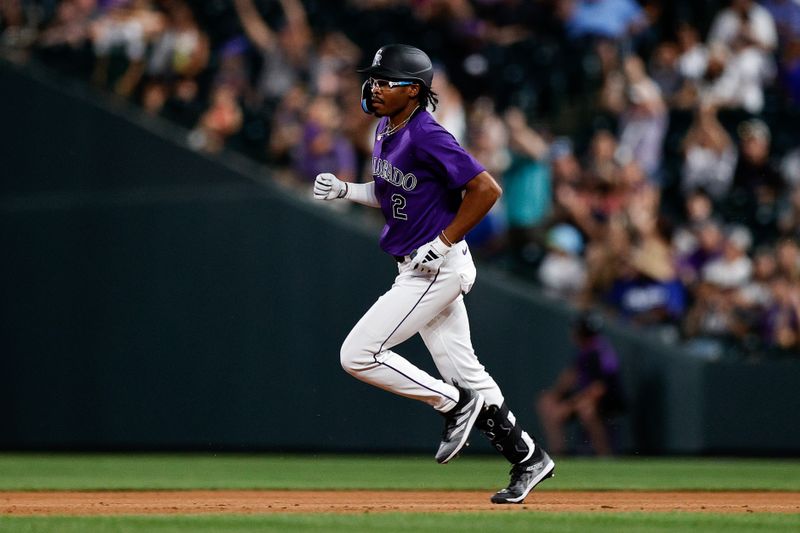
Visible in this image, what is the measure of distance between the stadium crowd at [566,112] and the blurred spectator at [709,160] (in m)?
0.02

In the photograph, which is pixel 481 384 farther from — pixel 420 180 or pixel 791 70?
pixel 791 70

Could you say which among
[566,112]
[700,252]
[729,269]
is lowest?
[729,269]

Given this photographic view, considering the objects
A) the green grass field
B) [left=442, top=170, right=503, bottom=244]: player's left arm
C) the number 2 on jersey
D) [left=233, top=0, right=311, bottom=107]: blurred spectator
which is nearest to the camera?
the green grass field

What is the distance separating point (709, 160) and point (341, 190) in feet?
22.5

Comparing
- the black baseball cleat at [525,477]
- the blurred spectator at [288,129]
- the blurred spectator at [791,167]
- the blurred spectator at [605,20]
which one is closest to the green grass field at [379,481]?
the black baseball cleat at [525,477]

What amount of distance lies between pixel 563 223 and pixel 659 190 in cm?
118

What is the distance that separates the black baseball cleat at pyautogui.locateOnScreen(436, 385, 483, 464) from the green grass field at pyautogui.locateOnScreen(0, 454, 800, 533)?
355 mm

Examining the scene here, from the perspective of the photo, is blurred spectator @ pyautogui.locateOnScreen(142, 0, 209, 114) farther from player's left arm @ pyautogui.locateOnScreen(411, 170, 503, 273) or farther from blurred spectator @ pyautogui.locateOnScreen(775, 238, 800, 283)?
player's left arm @ pyautogui.locateOnScreen(411, 170, 503, 273)

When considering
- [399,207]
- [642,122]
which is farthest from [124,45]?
[399,207]

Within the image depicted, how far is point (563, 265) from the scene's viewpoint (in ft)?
42.3

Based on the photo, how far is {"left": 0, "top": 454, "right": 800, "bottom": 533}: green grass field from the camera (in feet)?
19.5

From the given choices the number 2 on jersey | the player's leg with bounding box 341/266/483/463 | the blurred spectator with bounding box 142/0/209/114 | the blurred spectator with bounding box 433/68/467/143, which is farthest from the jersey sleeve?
the blurred spectator with bounding box 142/0/209/114

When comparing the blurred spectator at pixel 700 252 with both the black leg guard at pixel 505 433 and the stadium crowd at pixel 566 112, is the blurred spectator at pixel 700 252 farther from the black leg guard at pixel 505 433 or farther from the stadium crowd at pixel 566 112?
the black leg guard at pixel 505 433

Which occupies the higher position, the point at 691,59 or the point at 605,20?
the point at 605,20
